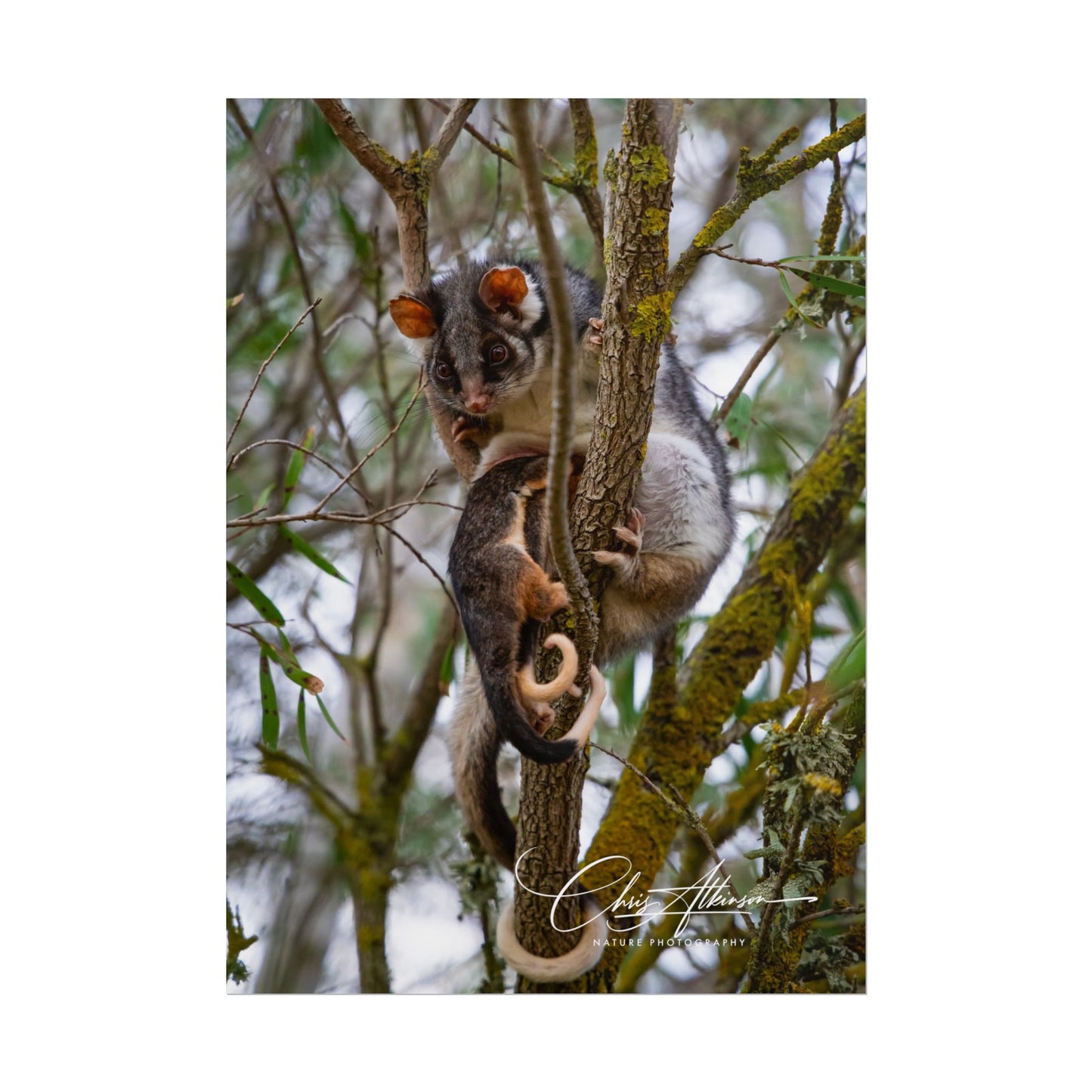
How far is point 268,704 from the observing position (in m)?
2.76

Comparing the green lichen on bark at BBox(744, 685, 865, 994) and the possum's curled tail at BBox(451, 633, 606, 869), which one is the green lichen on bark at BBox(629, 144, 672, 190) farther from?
the green lichen on bark at BBox(744, 685, 865, 994)

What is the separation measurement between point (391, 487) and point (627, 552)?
0.95 meters

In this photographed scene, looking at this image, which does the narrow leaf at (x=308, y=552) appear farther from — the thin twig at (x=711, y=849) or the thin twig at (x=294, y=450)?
the thin twig at (x=711, y=849)

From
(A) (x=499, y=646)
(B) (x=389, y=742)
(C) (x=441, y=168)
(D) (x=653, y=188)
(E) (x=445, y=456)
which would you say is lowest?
(B) (x=389, y=742)

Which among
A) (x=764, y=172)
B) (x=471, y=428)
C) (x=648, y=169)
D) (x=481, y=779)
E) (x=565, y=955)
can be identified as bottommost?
(x=565, y=955)

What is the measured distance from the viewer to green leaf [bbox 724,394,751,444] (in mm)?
3074

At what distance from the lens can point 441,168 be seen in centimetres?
295

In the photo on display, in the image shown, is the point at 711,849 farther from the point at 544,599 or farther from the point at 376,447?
the point at 376,447

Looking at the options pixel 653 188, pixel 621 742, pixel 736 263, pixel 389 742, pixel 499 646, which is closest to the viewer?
pixel 653 188

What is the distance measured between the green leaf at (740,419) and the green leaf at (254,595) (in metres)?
1.38

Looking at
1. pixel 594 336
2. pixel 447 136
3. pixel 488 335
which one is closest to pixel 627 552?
pixel 594 336
